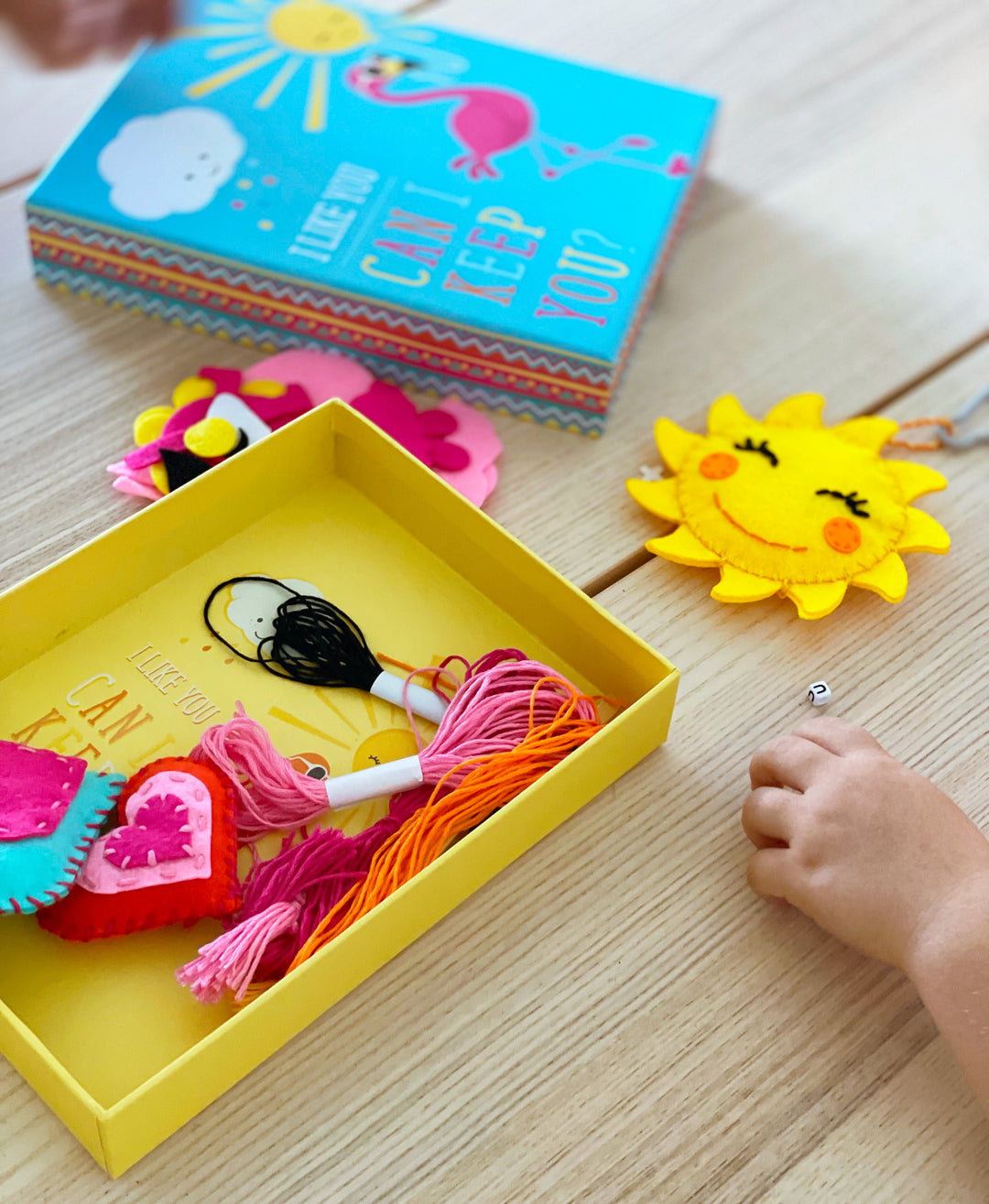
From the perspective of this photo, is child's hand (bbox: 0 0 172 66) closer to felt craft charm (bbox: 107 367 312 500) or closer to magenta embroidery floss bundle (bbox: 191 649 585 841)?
felt craft charm (bbox: 107 367 312 500)

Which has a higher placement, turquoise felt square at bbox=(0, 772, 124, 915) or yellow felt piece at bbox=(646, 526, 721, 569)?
turquoise felt square at bbox=(0, 772, 124, 915)

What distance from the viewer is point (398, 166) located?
1033 mm

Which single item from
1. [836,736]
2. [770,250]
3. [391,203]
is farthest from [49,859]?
[770,250]

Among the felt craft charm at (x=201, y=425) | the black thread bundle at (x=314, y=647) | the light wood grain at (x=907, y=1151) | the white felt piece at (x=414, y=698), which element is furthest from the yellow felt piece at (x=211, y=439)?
the light wood grain at (x=907, y=1151)

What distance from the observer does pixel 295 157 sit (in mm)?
1032

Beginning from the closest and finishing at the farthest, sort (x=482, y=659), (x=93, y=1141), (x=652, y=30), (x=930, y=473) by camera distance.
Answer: (x=93, y=1141) → (x=482, y=659) → (x=930, y=473) → (x=652, y=30)

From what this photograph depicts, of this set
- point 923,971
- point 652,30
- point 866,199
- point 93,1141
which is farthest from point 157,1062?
point 652,30

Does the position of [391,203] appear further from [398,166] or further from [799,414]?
[799,414]

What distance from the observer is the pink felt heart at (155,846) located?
0.71 meters

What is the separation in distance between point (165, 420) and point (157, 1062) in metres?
0.47

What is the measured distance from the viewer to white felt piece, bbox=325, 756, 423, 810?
2.54ft

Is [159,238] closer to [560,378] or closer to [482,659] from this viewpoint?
[560,378]

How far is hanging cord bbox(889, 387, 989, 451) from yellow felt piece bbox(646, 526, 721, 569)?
0.20m

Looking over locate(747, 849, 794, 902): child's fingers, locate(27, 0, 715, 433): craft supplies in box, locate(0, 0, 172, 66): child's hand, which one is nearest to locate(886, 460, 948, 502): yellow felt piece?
locate(27, 0, 715, 433): craft supplies in box
